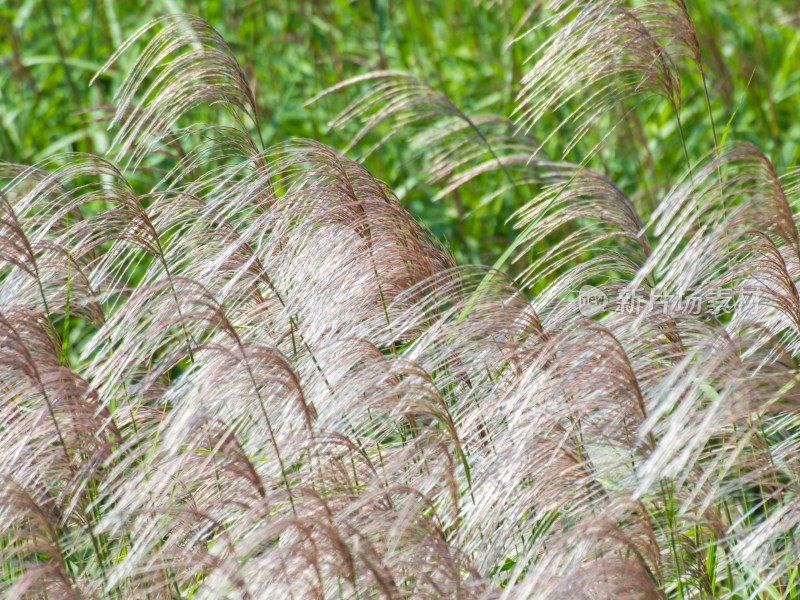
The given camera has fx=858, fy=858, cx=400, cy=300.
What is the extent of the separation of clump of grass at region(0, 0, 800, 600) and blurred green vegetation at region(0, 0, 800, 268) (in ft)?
5.59

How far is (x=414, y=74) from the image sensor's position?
4.35m

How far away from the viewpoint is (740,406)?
117 centimetres

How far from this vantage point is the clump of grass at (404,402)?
128 centimetres

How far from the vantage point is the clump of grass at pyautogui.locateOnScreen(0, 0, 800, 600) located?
1279mm

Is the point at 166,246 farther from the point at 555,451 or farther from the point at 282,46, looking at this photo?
the point at 282,46

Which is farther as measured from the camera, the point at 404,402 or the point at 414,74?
the point at 414,74

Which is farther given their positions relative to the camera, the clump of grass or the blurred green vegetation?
the blurred green vegetation

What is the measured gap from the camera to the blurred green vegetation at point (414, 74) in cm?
376

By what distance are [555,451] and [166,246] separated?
3.39 ft

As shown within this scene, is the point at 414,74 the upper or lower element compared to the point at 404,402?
upper

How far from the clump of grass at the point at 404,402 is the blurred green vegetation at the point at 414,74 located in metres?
1.70

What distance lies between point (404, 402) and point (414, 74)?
3247 millimetres

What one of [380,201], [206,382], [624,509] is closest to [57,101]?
[380,201]

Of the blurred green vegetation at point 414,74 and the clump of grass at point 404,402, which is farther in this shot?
the blurred green vegetation at point 414,74
